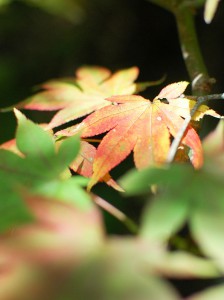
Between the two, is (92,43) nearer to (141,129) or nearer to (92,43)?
(92,43)

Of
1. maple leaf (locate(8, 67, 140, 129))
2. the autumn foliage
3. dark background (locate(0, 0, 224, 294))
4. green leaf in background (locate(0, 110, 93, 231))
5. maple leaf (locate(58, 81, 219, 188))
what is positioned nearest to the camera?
the autumn foliage

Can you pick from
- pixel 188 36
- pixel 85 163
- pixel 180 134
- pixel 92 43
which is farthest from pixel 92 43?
pixel 180 134

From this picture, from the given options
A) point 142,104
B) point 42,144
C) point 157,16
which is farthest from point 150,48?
point 42,144

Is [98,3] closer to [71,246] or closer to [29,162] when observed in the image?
[29,162]

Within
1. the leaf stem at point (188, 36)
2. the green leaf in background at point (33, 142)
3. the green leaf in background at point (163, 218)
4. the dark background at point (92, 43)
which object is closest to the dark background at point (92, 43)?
the dark background at point (92, 43)

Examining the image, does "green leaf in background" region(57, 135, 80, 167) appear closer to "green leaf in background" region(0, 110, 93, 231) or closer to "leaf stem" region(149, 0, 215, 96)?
"green leaf in background" region(0, 110, 93, 231)

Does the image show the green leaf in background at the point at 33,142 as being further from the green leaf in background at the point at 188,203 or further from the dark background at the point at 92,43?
the dark background at the point at 92,43

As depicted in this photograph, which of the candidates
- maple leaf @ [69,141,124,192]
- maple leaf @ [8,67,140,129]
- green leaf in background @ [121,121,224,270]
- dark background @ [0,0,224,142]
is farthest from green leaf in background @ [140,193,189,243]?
dark background @ [0,0,224,142]

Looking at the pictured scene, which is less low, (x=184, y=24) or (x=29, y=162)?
(x=184, y=24)
